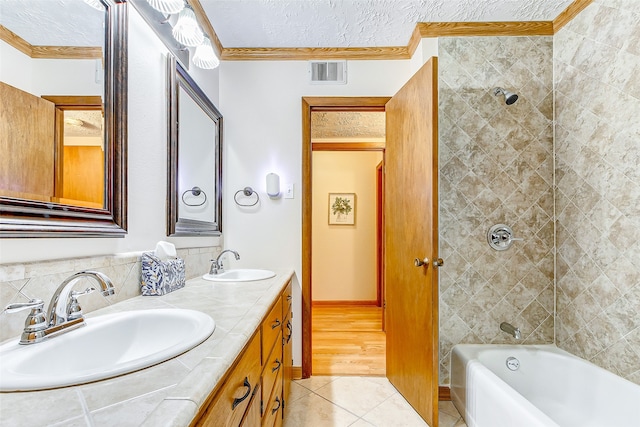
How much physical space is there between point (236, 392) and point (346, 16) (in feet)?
6.86

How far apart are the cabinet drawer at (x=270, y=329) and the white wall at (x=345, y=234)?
9.29ft

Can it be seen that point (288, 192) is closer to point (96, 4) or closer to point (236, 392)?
point (96, 4)

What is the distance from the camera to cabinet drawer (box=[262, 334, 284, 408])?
1154mm

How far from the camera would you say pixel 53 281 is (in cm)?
86

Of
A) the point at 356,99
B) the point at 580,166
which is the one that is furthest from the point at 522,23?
the point at 356,99

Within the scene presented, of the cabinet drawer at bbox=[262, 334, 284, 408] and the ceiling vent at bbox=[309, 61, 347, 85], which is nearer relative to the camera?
the cabinet drawer at bbox=[262, 334, 284, 408]

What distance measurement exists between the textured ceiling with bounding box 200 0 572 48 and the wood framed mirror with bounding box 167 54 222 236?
0.53 metres

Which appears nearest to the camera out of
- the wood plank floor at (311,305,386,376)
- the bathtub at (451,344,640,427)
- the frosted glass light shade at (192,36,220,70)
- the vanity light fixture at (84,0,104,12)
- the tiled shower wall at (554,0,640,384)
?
the vanity light fixture at (84,0,104,12)

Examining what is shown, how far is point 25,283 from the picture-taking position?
79cm

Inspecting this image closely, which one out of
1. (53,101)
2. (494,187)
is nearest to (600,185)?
(494,187)

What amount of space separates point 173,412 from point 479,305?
2025 millimetres

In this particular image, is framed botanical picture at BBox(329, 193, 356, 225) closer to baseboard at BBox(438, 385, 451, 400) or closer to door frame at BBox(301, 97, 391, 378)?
door frame at BBox(301, 97, 391, 378)

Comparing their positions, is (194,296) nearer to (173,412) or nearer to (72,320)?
(72,320)

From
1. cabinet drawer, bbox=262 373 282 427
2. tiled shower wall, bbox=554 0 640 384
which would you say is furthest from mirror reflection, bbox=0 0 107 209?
tiled shower wall, bbox=554 0 640 384
